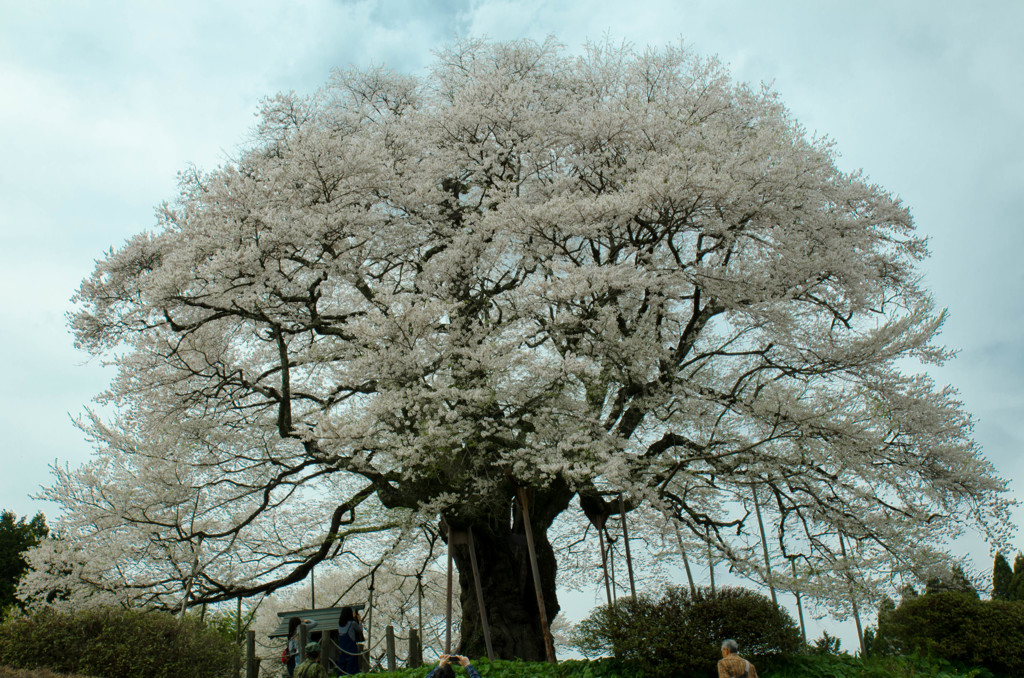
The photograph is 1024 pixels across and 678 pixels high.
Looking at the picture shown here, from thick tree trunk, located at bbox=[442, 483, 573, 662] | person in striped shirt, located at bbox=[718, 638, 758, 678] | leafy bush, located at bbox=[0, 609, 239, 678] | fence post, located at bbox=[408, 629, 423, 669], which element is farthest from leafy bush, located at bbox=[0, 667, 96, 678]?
person in striped shirt, located at bbox=[718, 638, 758, 678]

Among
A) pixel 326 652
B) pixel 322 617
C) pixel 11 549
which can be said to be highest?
pixel 11 549

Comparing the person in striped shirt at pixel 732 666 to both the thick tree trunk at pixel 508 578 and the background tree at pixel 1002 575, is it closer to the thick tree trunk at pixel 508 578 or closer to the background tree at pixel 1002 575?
the thick tree trunk at pixel 508 578

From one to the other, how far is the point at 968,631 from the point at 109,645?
11.5 meters

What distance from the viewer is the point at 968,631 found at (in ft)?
32.5

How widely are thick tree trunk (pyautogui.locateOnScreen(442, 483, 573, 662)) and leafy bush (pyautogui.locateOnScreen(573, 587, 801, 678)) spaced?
356cm

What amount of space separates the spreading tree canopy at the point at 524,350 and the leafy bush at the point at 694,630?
1874 millimetres

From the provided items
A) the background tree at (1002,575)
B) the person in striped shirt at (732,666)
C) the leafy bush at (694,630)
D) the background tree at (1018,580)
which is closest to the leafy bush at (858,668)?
the leafy bush at (694,630)

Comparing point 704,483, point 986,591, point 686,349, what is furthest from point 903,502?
point 686,349

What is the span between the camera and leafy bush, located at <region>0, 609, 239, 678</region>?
32.8 ft

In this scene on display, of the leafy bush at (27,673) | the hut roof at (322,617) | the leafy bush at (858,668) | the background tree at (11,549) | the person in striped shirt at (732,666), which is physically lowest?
the leafy bush at (858,668)

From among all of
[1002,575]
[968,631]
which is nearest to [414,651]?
[968,631]

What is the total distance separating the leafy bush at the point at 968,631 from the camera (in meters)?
9.79

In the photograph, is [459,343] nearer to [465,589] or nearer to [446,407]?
[446,407]

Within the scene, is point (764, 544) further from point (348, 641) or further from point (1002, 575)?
point (1002, 575)
